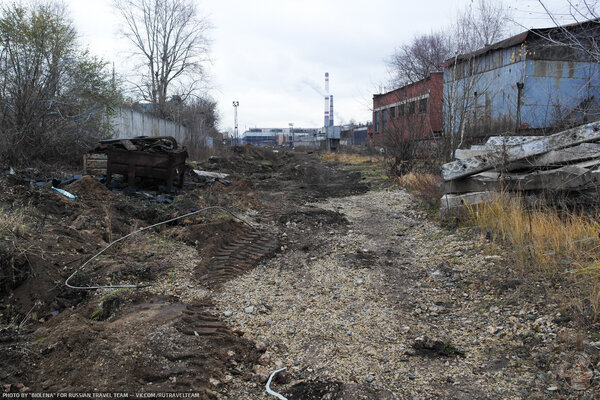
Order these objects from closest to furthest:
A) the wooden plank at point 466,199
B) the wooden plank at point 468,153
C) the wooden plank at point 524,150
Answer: the wooden plank at point 524,150, the wooden plank at point 466,199, the wooden plank at point 468,153

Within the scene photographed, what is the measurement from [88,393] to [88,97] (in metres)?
12.1

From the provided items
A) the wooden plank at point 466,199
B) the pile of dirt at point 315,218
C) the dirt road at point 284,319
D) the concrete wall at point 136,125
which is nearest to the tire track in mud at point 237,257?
the dirt road at point 284,319

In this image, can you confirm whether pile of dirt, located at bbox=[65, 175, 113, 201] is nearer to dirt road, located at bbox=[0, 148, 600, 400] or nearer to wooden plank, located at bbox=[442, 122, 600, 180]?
dirt road, located at bbox=[0, 148, 600, 400]

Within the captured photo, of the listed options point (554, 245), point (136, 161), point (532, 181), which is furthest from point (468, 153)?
point (136, 161)

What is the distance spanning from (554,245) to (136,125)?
19.0 m

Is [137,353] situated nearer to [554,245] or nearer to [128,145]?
[554,245]

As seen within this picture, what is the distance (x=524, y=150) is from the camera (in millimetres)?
5246

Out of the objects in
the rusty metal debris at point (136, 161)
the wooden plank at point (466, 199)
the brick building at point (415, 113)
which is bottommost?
the wooden plank at point (466, 199)

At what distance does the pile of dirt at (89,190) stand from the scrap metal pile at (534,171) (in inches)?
251

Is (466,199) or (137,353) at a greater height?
(466,199)

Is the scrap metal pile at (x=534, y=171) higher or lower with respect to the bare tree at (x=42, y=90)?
lower

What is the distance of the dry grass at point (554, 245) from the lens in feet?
10.2

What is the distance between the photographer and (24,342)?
265 centimetres

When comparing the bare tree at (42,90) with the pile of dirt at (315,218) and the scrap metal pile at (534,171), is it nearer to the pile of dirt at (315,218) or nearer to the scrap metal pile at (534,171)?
the pile of dirt at (315,218)
